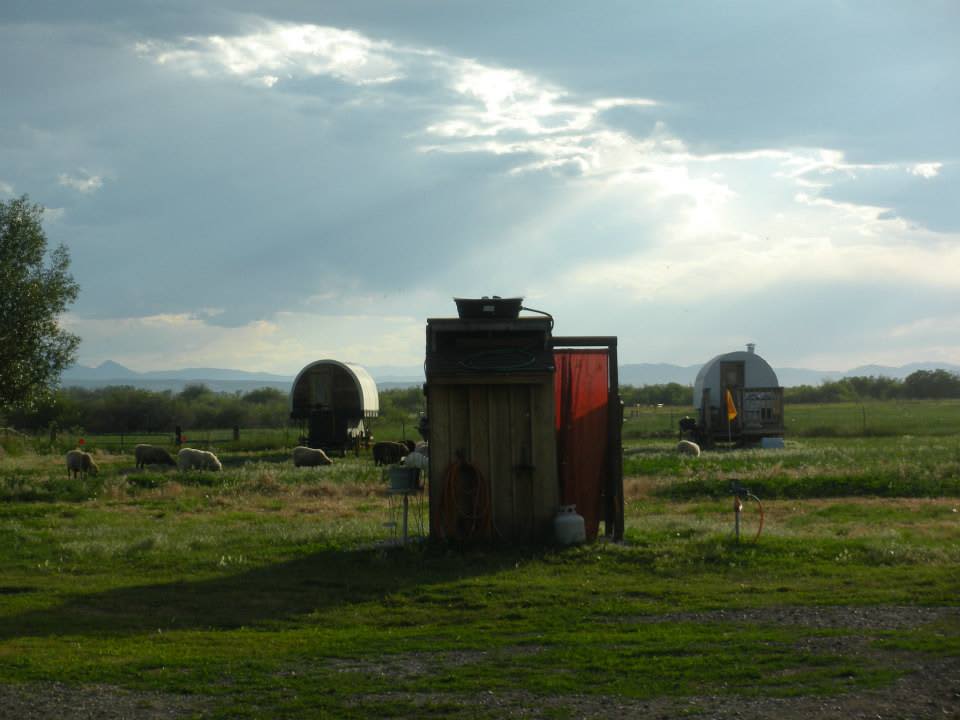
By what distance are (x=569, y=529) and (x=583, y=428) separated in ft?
5.75

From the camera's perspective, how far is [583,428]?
54.1ft

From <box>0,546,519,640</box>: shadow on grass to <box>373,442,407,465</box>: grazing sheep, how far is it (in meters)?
20.3

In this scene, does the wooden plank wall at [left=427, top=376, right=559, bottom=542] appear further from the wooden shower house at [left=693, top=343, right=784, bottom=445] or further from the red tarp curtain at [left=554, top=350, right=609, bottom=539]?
the wooden shower house at [left=693, top=343, right=784, bottom=445]

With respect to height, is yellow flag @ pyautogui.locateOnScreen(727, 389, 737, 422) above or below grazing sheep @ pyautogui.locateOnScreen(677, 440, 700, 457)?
above

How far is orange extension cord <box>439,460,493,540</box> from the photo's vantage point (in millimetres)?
15469

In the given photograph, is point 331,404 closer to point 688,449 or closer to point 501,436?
point 688,449

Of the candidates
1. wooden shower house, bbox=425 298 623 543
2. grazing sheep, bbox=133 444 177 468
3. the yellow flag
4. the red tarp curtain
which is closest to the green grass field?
wooden shower house, bbox=425 298 623 543

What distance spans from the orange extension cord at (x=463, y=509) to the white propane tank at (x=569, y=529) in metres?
0.98

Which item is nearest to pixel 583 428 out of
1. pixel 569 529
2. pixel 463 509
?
pixel 569 529

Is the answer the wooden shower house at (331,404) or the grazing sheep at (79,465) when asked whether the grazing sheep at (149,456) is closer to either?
the grazing sheep at (79,465)

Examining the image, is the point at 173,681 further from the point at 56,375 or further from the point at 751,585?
the point at 56,375

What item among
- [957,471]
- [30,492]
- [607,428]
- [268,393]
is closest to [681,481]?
[957,471]

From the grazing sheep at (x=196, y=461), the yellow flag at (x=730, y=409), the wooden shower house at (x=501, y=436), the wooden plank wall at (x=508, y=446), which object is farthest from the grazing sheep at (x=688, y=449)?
the wooden plank wall at (x=508, y=446)

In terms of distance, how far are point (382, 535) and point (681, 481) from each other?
10.2 m
